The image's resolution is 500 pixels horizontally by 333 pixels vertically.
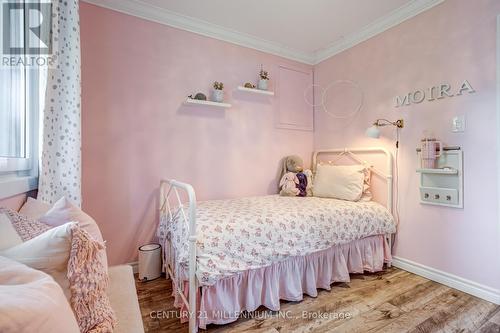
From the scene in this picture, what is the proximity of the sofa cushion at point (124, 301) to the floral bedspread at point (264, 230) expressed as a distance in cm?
36

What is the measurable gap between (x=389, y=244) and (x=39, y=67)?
3.05 metres

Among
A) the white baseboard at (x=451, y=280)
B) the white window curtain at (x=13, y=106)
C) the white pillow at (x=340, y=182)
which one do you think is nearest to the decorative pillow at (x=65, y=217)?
the white window curtain at (x=13, y=106)

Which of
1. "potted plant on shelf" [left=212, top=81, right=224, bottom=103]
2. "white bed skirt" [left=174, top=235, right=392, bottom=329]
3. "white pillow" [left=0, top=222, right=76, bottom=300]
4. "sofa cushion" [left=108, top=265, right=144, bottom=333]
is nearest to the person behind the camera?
"white pillow" [left=0, top=222, right=76, bottom=300]

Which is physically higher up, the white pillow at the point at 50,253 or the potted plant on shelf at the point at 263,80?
the potted plant on shelf at the point at 263,80

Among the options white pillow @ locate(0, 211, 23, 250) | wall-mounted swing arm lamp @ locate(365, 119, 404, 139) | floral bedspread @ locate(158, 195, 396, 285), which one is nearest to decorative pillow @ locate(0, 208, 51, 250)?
white pillow @ locate(0, 211, 23, 250)

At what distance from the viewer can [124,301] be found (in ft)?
3.33

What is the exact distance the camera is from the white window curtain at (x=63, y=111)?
1429 mm

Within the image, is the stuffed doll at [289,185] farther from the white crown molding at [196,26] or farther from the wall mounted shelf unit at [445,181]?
the white crown molding at [196,26]

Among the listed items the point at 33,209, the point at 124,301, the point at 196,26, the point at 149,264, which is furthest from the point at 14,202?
the point at 196,26

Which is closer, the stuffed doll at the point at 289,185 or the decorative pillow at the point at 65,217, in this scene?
the decorative pillow at the point at 65,217

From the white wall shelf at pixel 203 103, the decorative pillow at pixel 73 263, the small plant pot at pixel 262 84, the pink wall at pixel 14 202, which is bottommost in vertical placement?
the decorative pillow at pixel 73 263

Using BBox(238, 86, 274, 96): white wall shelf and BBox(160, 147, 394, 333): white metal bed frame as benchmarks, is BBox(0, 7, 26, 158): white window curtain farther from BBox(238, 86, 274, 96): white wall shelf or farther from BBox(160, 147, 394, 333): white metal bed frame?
BBox(238, 86, 274, 96): white wall shelf

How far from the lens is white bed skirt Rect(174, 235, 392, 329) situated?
1.52 metres

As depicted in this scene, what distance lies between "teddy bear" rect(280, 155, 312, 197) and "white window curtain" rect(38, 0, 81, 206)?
6.34ft
